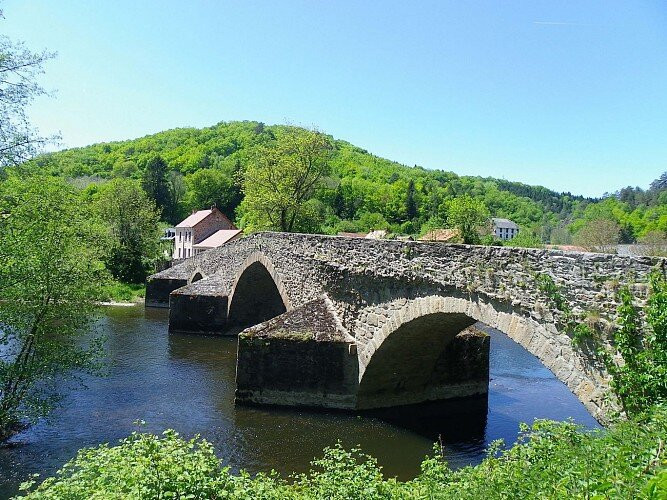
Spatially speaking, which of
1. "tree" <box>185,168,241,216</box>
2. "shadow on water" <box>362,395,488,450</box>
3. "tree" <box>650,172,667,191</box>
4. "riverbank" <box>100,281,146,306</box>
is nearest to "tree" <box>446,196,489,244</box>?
"riverbank" <box>100,281,146,306</box>

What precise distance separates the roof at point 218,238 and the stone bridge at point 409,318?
38.2 metres

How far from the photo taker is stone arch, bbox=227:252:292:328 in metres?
23.6

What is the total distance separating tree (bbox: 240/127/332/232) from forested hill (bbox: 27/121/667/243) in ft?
76.1

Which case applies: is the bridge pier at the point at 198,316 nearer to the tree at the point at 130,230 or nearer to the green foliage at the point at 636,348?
the tree at the point at 130,230

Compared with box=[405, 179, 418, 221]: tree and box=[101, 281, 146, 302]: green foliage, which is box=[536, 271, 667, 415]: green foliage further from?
box=[405, 179, 418, 221]: tree

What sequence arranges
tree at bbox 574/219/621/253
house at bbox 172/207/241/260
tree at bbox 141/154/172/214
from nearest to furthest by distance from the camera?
tree at bbox 574/219/621/253 < house at bbox 172/207/241/260 < tree at bbox 141/154/172/214

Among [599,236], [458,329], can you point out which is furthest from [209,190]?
[458,329]

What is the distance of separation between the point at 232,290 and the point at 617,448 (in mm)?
21345

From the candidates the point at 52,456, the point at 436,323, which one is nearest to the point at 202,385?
the point at 52,456

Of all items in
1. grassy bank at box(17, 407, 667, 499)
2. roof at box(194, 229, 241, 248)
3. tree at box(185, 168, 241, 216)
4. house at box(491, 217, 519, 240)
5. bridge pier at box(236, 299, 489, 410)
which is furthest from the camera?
house at box(491, 217, 519, 240)

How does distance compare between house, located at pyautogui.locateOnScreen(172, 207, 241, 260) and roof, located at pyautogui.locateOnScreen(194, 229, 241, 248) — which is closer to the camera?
roof, located at pyautogui.locateOnScreen(194, 229, 241, 248)

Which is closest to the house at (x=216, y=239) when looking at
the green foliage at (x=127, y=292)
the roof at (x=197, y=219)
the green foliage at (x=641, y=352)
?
the roof at (x=197, y=219)

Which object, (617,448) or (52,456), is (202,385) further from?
(617,448)

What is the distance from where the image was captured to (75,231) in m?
12.7
